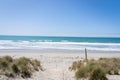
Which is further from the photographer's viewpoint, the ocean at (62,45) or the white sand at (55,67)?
the ocean at (62,45)

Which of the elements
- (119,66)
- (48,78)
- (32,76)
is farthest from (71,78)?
(119,66)

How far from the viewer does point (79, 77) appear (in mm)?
9141

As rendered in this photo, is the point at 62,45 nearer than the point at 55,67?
No

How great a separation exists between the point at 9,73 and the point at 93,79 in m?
3.70

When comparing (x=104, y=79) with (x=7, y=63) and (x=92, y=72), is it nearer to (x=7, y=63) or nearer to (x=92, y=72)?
(x=92, y=72)

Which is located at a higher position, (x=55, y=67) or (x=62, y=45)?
(x=55, y=67)

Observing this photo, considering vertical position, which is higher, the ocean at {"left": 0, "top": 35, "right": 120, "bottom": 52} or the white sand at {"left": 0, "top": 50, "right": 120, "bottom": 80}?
the white sand at {"left": 0, "top": 50, "right": 120, "bottom": 80}

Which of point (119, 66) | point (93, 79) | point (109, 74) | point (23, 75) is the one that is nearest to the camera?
point (93, 79)

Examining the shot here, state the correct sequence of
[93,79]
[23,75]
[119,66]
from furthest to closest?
[119,66] → [23,75] → [93,79]

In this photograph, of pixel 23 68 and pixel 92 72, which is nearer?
pixel 92 72

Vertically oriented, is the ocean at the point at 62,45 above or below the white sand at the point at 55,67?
below

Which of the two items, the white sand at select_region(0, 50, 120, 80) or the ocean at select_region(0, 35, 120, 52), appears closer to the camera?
the white sand at select_region(0, 50, 120, 80)

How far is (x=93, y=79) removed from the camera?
8.60 m

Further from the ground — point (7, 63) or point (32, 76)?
point (7, 63)
